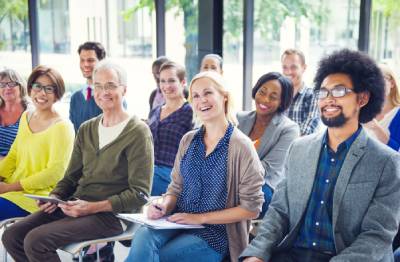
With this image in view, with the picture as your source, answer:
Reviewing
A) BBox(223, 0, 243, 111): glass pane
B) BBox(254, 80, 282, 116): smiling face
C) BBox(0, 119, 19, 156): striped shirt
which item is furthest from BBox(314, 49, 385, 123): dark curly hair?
BBox(223, 0, 243, 111): glass pane

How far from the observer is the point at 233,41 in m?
5.03

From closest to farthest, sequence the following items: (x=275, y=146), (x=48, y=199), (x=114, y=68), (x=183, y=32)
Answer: (x=48, y=199), (x=114, y=68), (x=275, y=146), (x=183, y=32)

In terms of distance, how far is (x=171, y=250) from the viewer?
2.22 meters

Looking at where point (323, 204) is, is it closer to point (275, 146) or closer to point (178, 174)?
point (178, 174)

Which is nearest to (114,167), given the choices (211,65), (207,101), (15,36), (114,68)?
(114,68)

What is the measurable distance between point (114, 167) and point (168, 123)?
3.30 feet

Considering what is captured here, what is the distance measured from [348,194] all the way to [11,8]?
203 inches

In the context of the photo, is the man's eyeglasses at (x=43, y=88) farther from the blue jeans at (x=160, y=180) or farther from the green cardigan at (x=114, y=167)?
the blue jeans at (x=160, y=180)

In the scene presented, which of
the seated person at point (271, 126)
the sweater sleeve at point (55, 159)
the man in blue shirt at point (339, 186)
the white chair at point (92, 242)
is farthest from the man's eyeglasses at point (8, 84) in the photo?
the man in blue shirt at point (339, 186)

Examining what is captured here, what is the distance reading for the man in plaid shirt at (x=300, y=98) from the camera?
3656 millimetres

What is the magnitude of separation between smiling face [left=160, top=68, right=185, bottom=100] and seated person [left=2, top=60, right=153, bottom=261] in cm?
92

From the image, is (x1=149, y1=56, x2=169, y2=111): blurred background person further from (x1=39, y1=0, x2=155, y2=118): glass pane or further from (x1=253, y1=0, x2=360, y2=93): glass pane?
(x1=39, y1=0, x2=155, y2=118): glass pane

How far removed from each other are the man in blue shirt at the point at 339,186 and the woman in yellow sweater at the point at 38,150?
1.42 m

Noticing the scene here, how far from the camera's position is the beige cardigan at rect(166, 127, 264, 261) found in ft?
7.37
